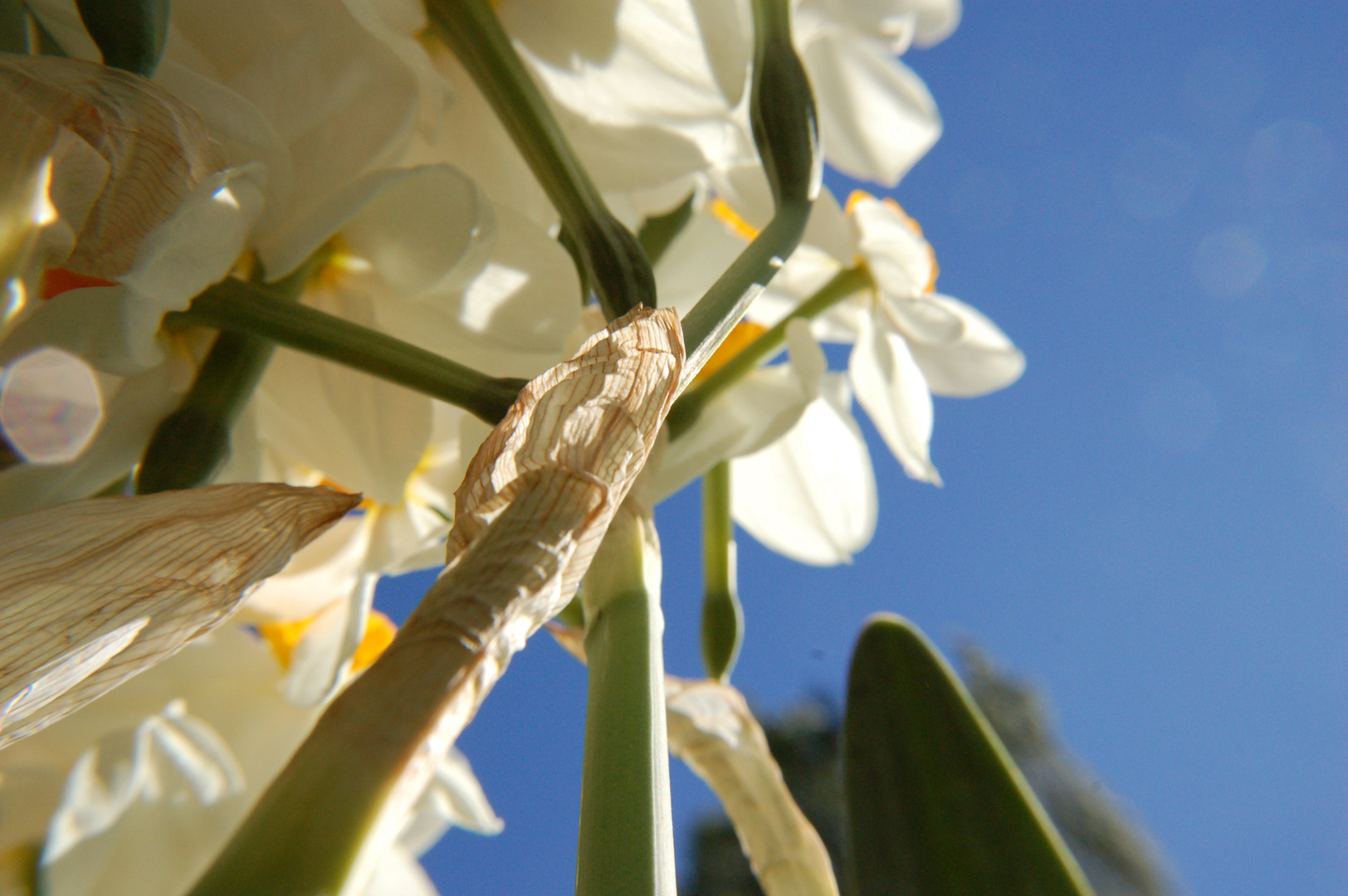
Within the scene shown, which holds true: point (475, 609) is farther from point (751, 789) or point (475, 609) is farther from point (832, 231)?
point (832, 231)

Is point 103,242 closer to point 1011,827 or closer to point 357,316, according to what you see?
point 357,316

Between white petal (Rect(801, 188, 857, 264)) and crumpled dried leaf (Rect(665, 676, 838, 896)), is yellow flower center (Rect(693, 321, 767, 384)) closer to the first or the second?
white petal (Rect(801, 188, 857, 264))

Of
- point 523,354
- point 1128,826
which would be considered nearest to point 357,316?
point 523,354

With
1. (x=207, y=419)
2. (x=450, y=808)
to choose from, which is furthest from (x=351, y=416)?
(x=450, y=808)

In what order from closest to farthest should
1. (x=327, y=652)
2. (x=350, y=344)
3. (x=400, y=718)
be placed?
1. (x=400, y=718)
2. (x=350, y=344)
3. (x=327, y=652)

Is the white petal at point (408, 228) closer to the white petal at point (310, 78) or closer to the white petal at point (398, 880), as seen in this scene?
the white petal at point (310, 78)

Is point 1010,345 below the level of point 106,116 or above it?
above

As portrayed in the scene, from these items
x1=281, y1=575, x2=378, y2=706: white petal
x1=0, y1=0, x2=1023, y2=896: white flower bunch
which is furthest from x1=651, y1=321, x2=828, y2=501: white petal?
x1=281, y1=575, x2=378, y2=706: white petal
